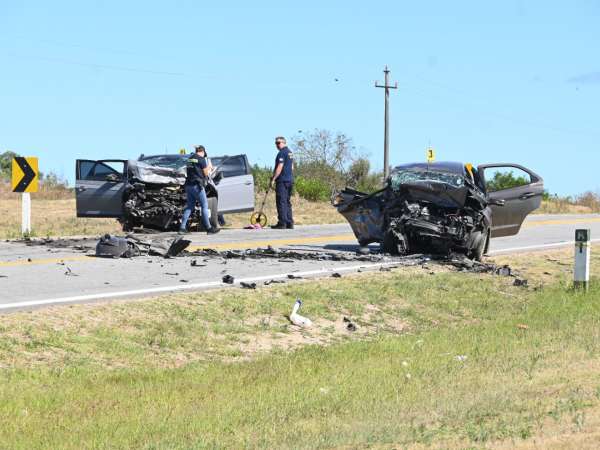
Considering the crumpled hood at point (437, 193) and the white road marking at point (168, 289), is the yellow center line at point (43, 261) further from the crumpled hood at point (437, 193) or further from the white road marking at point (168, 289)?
the crumpled hood at point (437, 193)

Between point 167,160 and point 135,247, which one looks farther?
point 167,160

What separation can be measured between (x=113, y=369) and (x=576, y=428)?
13.5 ft

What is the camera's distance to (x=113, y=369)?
9.05 metres

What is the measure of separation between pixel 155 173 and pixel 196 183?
3.65 ft

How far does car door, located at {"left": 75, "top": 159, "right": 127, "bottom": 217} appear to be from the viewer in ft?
71.3

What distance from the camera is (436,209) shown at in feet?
54.8

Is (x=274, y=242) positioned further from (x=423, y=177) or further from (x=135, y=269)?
(x=135, y=269)

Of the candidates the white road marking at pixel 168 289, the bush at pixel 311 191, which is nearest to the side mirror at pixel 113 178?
the white road marking at pixel 168 289

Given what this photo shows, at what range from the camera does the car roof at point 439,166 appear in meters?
17.0

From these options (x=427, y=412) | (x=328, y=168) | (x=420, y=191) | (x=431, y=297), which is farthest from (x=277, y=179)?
(x=328, y=168)

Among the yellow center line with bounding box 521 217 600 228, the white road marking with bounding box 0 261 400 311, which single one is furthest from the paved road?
the yellow center line with bounding box 521 217 600 228

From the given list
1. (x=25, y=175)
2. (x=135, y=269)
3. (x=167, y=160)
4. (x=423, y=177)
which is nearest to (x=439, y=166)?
(x=423, y=177)

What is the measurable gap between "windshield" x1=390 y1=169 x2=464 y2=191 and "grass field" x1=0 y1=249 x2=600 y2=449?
10.1 ft

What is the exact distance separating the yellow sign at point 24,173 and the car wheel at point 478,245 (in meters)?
9.17
